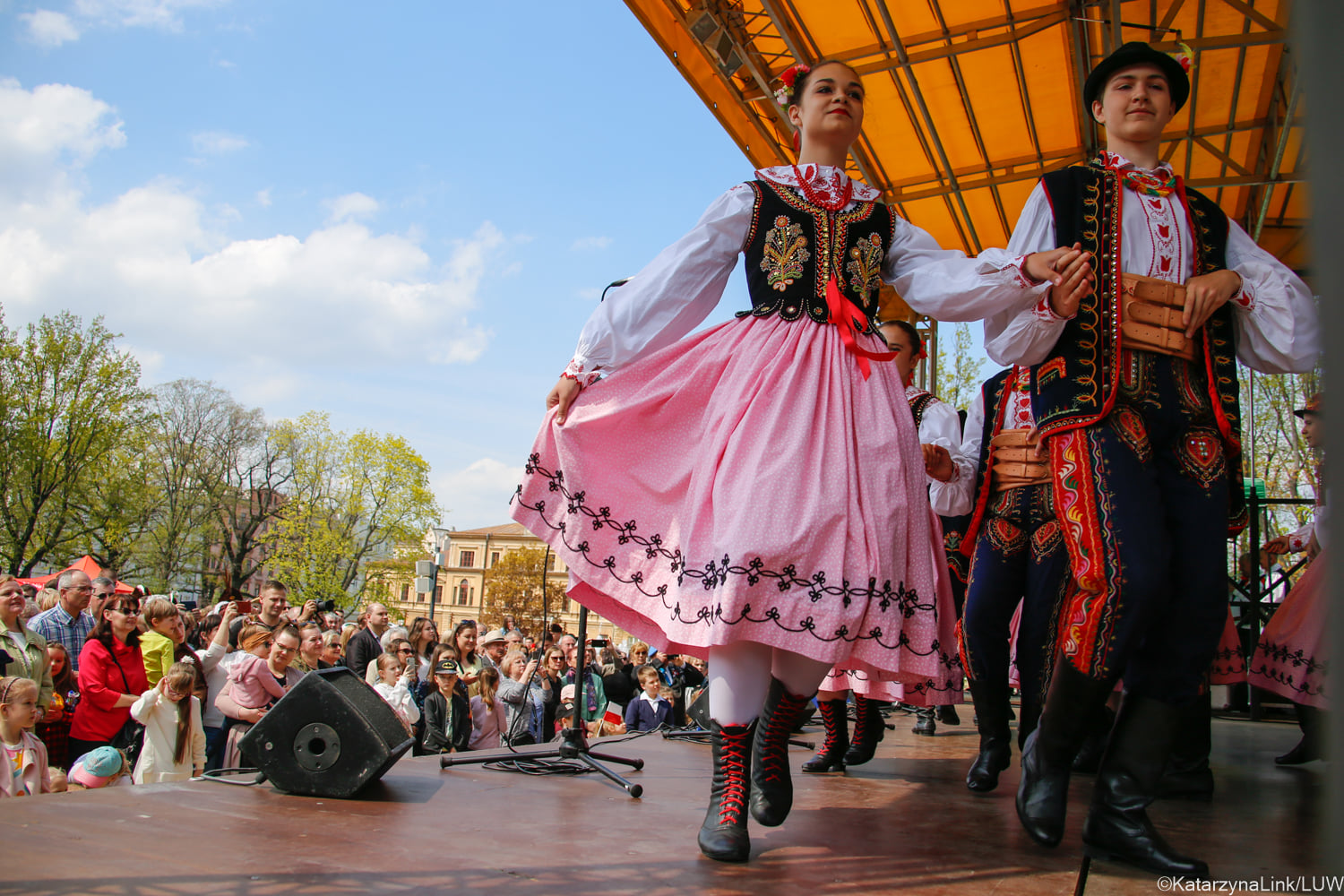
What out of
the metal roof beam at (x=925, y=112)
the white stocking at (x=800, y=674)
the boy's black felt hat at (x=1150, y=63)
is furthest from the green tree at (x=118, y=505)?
the boy's black felt hat at (x=1150, y=63)

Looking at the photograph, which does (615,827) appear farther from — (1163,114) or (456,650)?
(456,650)

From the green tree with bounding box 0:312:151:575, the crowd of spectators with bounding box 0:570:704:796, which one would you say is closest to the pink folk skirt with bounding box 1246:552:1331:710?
the crowd of spectators with bounding box 0:570:704:796

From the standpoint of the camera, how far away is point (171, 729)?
503 cm

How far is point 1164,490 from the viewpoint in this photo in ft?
7.27

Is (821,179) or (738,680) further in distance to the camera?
(821,179)

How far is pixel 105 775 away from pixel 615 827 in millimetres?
3690

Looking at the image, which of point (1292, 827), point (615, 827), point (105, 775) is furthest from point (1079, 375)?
point (105, 775)

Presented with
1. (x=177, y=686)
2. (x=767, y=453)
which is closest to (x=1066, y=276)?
(x=767, y=453)

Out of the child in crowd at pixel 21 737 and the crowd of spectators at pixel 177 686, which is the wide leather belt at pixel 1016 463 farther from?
the child in crowd at pixel 21 737

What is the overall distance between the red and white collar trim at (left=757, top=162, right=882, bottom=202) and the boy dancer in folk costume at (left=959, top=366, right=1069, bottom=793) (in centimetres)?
95

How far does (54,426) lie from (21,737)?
22.1 m

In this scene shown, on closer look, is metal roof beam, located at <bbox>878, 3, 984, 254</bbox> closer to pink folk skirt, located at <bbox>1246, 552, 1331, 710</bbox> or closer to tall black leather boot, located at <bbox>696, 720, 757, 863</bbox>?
pink folk skirt, located at <bbox>1246, 552, 1331, 710</bbox>

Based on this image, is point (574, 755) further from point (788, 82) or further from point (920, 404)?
point (788, 82)

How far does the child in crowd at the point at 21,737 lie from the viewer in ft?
14.1
